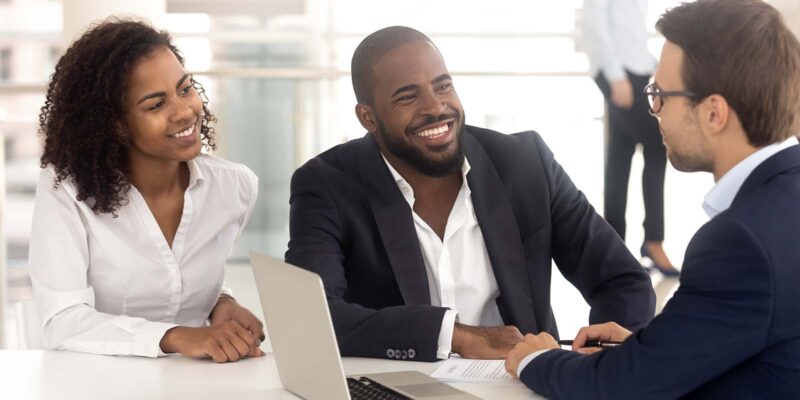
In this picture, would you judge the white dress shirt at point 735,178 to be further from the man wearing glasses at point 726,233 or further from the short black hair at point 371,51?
the short black hair at point 371,51

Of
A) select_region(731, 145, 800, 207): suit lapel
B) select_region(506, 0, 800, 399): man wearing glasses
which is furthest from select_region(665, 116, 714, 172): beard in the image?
select_region(731, 145, 800, 207): suit lapel

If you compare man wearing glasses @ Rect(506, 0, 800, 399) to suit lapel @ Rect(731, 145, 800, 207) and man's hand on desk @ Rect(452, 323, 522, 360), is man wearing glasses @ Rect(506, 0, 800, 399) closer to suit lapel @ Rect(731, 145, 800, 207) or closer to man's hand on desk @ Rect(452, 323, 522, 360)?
suit lapel @ Rect(731, 145, 800, 207)

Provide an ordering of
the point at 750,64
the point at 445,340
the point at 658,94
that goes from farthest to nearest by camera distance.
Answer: the point at 445,340 < the point at 658,94 < the point at 750,64

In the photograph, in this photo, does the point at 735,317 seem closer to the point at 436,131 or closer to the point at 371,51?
the point at 436,131

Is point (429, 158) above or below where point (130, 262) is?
above

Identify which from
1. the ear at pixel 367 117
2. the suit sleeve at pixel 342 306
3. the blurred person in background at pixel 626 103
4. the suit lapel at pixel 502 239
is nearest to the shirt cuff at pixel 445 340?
the suit sleeve at pixel 342 306

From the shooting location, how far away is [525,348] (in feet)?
5.91

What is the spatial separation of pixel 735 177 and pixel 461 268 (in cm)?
92

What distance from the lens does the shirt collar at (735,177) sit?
5.22ft

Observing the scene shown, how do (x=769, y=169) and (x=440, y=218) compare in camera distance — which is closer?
(x=769, y=169)

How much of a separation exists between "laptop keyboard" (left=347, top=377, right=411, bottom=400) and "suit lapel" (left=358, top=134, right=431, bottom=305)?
56 cm

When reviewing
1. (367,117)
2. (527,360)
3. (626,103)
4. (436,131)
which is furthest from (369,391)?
(626,103)

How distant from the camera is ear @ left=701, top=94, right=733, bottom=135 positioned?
161cm

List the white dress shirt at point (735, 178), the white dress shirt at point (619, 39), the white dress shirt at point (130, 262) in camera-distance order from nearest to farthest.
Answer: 1. the white dress shirt at point (735, 178)
2. the white dress shirt at point (130, 262)
3. the white dress shirt at point (619, 39)
